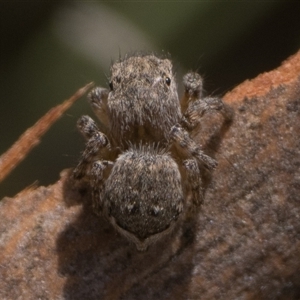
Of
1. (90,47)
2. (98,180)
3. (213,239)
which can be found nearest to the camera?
(213,239)

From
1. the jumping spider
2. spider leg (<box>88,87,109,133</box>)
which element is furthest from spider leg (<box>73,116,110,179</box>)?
spider leg (<box>88,87,109,133</box>)

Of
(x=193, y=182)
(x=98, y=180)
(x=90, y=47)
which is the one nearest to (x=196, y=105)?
(x=193, y=182)

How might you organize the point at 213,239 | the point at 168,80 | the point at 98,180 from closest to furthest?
the point at 213,239 → the point at 98,180 → the point at 168,80

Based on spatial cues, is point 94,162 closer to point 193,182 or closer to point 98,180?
point 98,180

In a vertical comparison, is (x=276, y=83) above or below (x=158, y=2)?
below

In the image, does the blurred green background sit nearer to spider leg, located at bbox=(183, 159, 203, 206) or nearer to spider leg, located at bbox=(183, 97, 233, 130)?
spider leg, located at bbox=(183, 97, 233, 130)

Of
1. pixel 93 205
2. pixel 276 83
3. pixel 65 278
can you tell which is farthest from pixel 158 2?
pixel 65 278

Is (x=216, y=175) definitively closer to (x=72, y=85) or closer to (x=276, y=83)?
(x=276, y=83)
